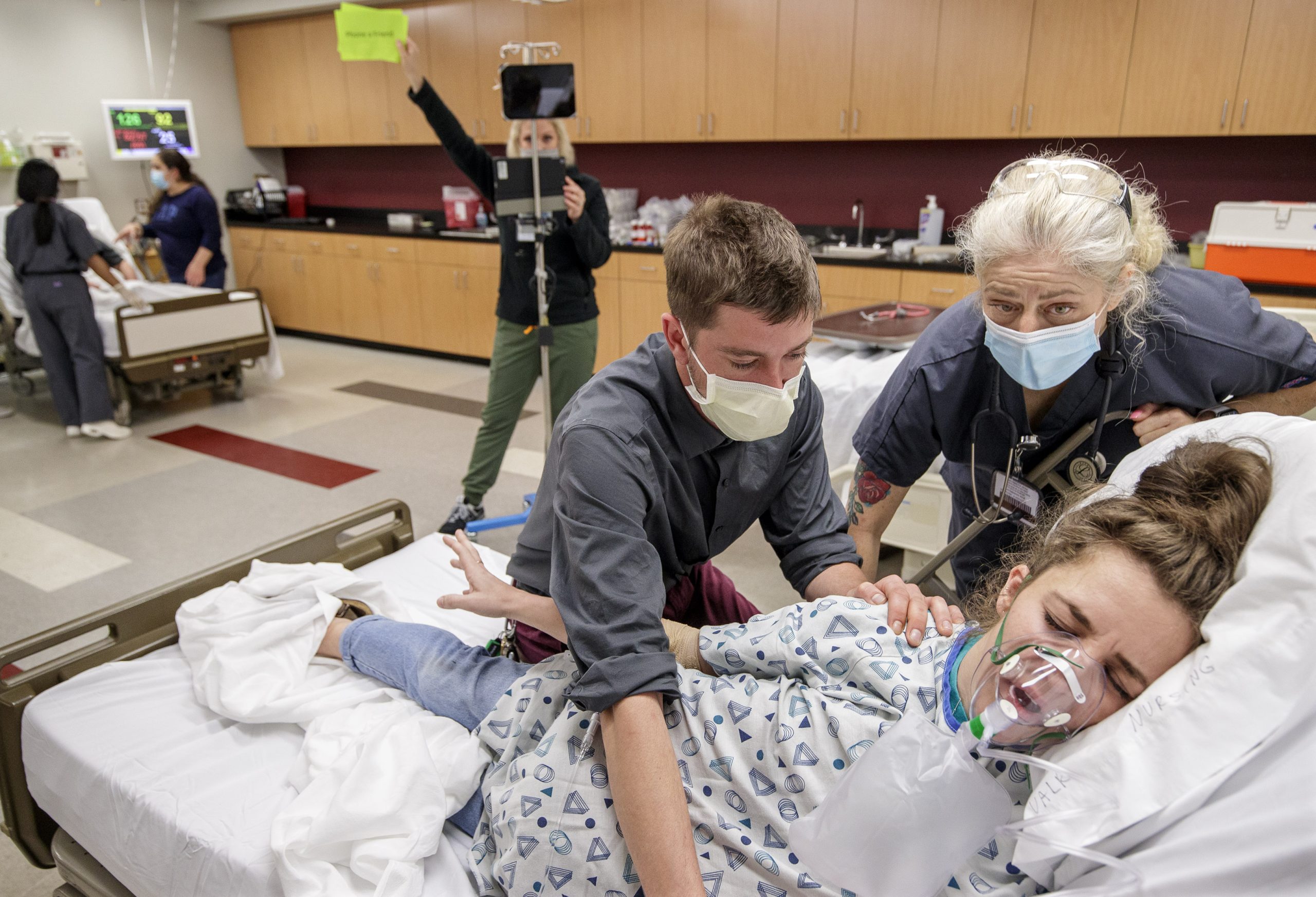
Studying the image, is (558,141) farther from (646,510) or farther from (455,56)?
(455,56)

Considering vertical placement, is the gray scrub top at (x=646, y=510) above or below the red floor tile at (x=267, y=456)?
above

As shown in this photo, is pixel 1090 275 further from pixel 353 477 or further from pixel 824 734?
pixel 353 477

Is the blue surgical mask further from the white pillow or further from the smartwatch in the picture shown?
the white pillow

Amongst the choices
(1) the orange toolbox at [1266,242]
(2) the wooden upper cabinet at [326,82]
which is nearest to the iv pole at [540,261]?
(1) the orange toolbox at [1266,242]

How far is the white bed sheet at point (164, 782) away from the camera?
1.28 m

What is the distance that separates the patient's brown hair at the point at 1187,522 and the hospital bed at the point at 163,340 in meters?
4.78

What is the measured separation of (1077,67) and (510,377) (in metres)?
2.89

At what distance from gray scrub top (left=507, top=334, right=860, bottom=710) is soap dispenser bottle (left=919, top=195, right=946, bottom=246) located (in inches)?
138

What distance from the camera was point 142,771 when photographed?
4.65 ft

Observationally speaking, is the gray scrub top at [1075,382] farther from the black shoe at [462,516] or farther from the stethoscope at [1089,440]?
the black shoe at [462,516]

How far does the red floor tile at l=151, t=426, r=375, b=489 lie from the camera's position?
401cm

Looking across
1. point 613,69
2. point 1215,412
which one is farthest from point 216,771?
point 613,69

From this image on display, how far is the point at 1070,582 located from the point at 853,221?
4.36 metres

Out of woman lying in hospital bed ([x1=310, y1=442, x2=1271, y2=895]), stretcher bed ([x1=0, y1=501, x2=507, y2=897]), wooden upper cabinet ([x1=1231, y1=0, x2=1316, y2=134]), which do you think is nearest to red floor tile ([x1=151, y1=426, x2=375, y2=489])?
stretcher bed ([x1=0, y1=501, x2=507, y2=897])
